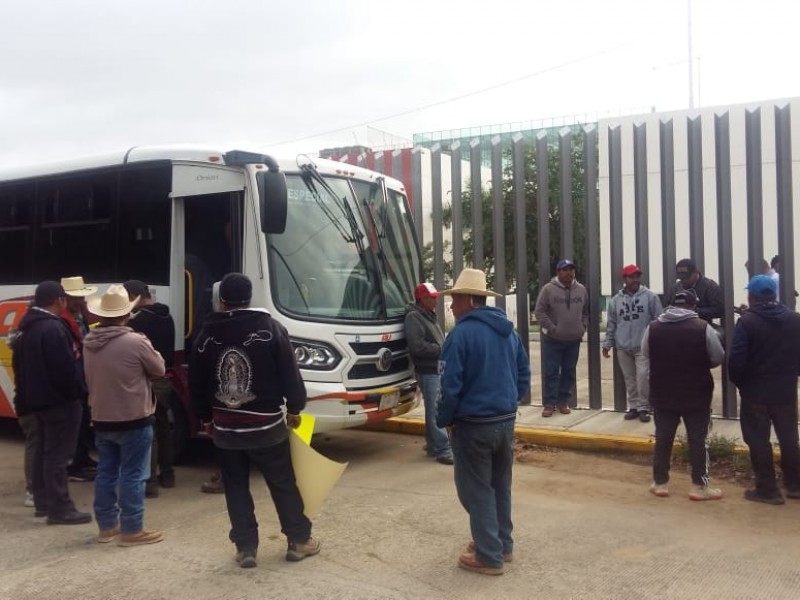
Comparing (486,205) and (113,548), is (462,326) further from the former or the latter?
(486,205)

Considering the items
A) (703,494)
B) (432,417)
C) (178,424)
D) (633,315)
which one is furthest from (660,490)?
(178,424)

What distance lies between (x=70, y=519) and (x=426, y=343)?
343 centimetres

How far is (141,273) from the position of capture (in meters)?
7.85

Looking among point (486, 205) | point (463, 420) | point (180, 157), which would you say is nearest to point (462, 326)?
point (463, 420)

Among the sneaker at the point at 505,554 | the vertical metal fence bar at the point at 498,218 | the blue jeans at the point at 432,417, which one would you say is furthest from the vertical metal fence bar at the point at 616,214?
the sneaker at the point at 505,554

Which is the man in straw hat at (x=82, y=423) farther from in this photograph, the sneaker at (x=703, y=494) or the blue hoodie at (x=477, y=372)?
the sneaker at (x=703, y=494)

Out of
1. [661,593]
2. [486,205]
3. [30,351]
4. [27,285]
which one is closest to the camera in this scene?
[661,593]

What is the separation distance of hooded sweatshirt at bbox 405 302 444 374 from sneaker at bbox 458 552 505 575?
2.83m

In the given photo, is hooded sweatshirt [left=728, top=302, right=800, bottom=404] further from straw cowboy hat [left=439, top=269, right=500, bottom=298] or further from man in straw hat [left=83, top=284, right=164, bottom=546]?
man in straw hat [left=83, top=284, right=164, bottom=546]

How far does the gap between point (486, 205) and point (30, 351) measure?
305 inches

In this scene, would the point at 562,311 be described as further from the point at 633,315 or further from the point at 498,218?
the point at 498,218

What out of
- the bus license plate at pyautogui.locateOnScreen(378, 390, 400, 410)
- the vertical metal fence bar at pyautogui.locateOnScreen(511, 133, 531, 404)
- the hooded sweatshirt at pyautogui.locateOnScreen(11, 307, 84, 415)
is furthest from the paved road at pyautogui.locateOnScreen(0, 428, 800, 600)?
the vertical metal fence bar at pyautogui.locateOnScreen(511, 133, 531, 404)

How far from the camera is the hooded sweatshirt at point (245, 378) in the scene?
16.3 ft

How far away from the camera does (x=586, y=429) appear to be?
874 cm
